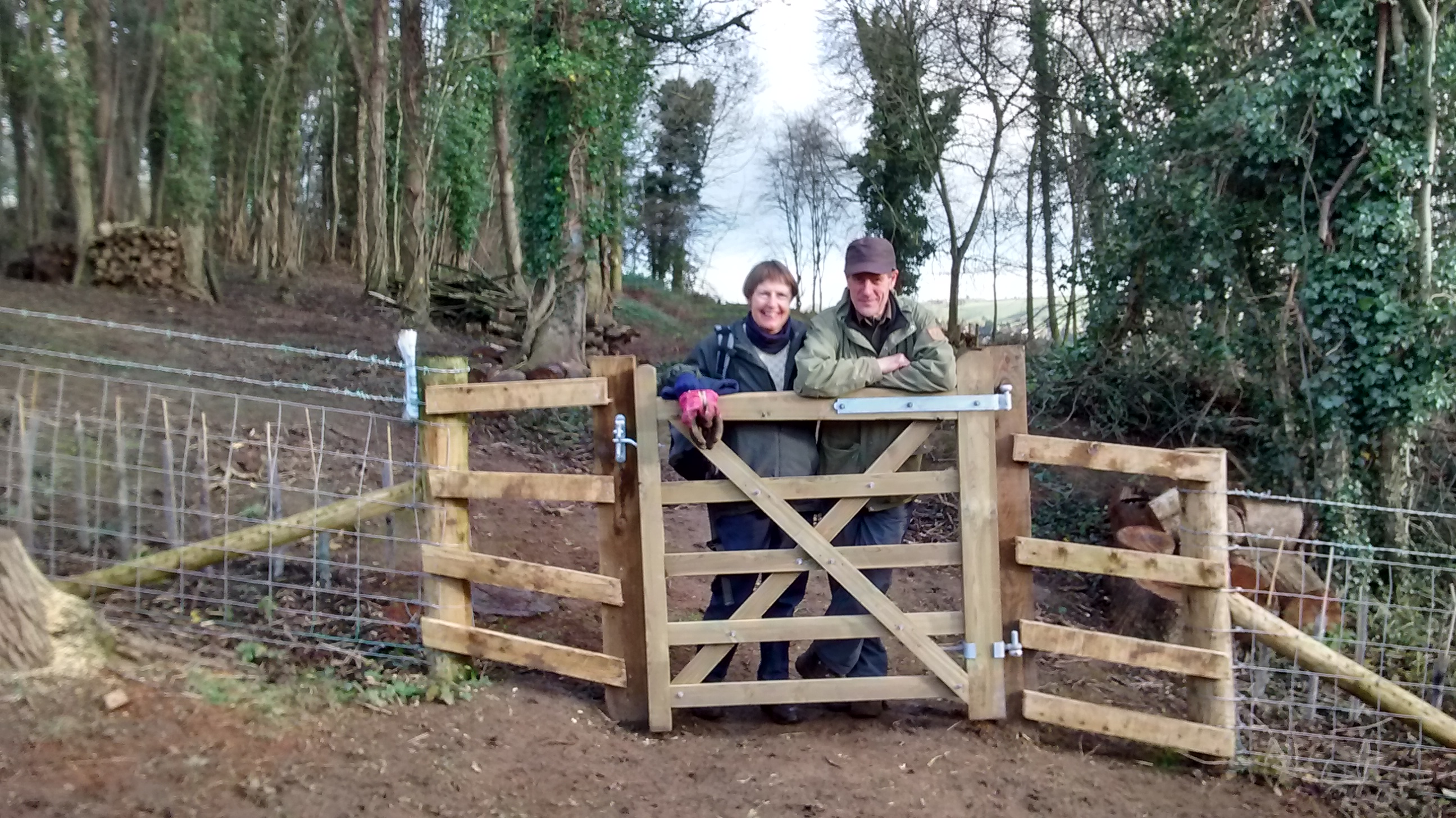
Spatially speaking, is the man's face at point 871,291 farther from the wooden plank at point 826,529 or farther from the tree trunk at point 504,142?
the tree trunk at point 504,142

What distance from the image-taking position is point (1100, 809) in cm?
374

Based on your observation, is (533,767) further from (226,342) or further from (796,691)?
(226,342)

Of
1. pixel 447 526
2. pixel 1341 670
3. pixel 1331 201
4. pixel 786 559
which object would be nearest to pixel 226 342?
pixel 447 526

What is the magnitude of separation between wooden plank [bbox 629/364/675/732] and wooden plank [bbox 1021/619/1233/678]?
1.51m

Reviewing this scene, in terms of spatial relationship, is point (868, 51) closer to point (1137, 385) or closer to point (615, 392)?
point (1137, 385)

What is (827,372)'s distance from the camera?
393 cm

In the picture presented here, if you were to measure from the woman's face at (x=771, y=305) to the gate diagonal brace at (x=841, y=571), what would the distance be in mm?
562

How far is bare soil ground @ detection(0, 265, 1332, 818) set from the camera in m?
3.18

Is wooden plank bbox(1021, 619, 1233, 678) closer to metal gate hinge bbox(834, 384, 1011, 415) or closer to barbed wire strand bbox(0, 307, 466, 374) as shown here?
metal gate hinge bbox(834, 384, 1011, 415)

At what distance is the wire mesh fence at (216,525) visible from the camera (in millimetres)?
4340

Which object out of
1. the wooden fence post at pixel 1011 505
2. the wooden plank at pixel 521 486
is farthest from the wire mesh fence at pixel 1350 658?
the wooden plank at pixel 521 486

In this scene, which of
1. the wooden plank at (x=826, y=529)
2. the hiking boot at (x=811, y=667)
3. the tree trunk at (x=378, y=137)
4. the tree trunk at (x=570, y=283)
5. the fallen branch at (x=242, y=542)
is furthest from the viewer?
the tree trunk at (x=378, y=137)

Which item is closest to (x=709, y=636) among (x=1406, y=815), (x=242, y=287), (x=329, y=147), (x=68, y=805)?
(x=68, y=805)

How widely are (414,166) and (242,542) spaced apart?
11.5 metres
